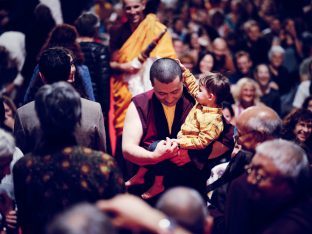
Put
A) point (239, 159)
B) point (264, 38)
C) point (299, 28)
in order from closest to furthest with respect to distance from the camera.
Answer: point (239, 159) < point (264, 38) < point (299, 28)

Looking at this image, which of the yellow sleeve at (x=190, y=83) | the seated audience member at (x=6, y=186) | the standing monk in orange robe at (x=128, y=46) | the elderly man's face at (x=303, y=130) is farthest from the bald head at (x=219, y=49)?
the seated audience member at (x=6, y=186)

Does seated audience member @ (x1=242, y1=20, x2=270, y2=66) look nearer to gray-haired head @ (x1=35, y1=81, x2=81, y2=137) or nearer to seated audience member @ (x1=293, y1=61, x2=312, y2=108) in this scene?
seated audience member @ (x1=293, y1=61, x2=312, y2=108)

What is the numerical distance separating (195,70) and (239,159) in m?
3.56

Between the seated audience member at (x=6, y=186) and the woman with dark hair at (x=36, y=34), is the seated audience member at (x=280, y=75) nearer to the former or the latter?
the woman with dark hair at (x=36, y=34)

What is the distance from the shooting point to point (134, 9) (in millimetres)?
5785

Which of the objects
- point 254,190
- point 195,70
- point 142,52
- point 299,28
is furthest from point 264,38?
point 254,190

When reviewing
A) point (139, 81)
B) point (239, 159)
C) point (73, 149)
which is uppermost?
point (73, 149)

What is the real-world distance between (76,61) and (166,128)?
1.10 metres

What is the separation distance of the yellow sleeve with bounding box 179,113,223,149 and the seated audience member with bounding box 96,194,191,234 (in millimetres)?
1554

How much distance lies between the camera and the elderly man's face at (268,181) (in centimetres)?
291

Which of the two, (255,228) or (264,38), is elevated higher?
(255,228)

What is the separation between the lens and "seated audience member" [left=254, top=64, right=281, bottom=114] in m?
7.43

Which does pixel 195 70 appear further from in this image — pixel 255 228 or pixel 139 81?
pixel 255 228

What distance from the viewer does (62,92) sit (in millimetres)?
3047
